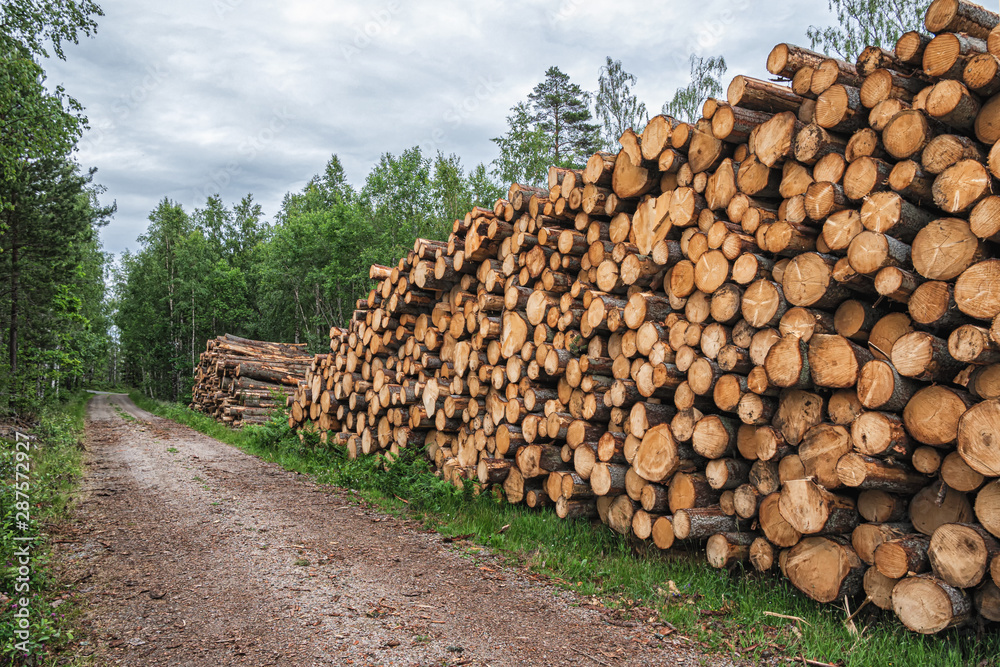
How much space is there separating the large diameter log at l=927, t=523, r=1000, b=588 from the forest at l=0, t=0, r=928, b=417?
1352cm

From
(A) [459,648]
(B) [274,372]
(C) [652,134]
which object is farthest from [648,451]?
(B) [274,372]

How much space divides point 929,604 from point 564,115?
1104 inches

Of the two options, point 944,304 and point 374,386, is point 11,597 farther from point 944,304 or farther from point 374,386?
point 944,304

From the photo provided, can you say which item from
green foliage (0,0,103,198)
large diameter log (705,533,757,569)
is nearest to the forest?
green foliage (0,0,103,198)

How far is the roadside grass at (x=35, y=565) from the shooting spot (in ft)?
10.1

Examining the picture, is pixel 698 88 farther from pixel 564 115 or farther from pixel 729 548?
pixel 729 548

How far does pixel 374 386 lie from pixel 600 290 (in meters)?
4.05

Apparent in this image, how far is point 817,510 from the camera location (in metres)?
3.54

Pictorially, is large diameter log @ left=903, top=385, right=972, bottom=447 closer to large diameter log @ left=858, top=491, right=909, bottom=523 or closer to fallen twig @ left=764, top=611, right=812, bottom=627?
large diameter log @ left=858, top=491, right=909, bottom=523

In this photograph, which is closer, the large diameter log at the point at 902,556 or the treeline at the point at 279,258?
the large diameter log at the point at 902,556

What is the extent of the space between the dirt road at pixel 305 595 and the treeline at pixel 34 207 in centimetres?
813

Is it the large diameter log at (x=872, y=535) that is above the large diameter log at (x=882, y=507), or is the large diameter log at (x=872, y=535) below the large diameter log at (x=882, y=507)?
below

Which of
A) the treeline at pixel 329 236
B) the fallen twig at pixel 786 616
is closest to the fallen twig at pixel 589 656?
the fallen twig at pixel 786 616

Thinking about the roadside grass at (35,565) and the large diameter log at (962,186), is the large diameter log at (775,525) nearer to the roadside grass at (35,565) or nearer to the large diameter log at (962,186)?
the large diameter log at (962,186)
